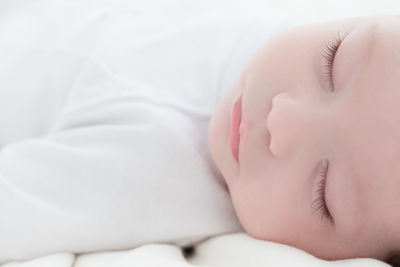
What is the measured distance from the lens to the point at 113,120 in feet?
3.59

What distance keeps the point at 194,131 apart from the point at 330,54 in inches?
12.2

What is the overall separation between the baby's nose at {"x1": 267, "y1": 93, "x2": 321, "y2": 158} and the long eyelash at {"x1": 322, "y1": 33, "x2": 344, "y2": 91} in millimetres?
58

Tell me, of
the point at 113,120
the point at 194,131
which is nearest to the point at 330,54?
the point at 194,131

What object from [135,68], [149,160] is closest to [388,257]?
[149,160]

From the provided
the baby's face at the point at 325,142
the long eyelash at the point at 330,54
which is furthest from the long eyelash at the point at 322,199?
the long eyelash at the point at 330,54

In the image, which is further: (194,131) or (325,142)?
(194,131)

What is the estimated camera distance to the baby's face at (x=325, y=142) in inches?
33.0

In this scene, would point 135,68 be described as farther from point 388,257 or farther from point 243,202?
point 388,257

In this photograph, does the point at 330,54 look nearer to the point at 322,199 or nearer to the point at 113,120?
the point at 322,199

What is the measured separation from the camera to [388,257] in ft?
3.09

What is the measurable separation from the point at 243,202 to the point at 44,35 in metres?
0.56

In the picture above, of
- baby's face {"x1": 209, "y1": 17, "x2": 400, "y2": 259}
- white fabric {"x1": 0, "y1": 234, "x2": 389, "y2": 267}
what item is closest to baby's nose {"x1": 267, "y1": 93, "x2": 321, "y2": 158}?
baby's face {"x1": 209, "y1": 17, "x2": 400, "y2": 259}

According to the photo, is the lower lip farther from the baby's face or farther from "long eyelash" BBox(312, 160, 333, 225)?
"long eyelash" BBox(312, 160, 333, 225)

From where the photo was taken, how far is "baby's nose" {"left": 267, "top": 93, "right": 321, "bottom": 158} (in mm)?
877
